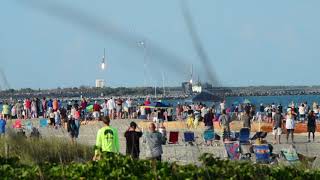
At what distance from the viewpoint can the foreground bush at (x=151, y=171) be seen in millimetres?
8719

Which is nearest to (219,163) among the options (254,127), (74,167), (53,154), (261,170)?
(261,170)

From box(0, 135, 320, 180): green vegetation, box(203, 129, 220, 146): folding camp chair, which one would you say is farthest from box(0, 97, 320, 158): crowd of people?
box(0, 135, 320, 180): green vegetation

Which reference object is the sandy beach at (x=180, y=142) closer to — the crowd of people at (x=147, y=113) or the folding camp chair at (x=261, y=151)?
the crowd of people at (x=147, y=113)

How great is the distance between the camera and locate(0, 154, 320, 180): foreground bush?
872cm

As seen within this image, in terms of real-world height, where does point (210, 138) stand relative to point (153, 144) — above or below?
below

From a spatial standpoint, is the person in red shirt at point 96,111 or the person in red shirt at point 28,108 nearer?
the person in red shirt at point 96,111

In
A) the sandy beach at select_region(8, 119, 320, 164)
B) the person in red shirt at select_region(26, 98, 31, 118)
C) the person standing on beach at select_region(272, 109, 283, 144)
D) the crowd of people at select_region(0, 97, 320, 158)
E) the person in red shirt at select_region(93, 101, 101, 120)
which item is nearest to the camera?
the sandy beach at select_region(8, 119, 320, 164)

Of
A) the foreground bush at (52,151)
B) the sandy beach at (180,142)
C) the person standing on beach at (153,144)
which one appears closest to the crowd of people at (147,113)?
the sandy beach at (180,142)

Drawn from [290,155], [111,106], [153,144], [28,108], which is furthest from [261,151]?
[28,108]

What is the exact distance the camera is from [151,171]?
904 centimetres

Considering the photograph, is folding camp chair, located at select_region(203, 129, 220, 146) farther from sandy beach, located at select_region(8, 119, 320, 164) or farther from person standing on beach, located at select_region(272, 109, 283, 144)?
person standing on beach, located at select_region(272, 109, 283, 144)

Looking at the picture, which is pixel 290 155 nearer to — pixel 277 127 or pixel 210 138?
pixel 210 138

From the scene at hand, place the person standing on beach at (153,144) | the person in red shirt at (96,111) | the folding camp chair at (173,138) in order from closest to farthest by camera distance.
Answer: the person standing on beach at (153,144) < the folding camp chair at (173,138) < the person in red shirt at (96,111)

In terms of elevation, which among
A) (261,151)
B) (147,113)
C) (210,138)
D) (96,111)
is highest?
(96,111)
